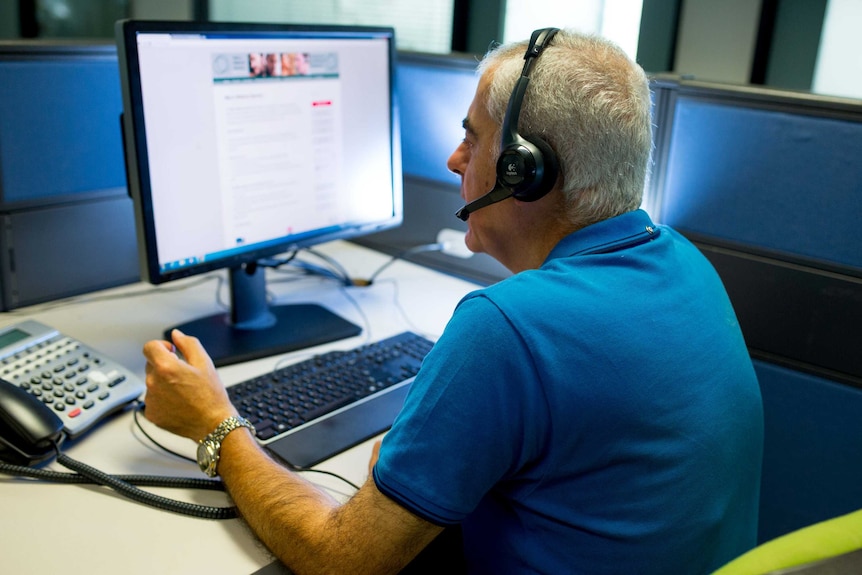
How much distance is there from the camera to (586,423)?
729 mm

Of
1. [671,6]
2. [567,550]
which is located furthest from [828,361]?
[671,6]

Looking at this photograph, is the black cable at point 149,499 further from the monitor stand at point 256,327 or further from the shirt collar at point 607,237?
the shirt collar at point 607,237

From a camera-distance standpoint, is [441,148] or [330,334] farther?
[441,148]

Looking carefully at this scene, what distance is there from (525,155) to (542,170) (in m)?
0.03

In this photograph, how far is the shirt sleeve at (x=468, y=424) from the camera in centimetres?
72

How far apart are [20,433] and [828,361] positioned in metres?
1.13

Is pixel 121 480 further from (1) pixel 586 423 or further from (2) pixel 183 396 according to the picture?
(1) pixel 586 423

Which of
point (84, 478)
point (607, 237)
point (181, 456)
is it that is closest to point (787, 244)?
point (607, 237)

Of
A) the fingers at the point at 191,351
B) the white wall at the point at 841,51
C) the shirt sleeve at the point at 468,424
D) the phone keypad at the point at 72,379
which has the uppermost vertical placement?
the white wall at the point at 841,51

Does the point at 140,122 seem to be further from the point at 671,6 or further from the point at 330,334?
the point at 671,6

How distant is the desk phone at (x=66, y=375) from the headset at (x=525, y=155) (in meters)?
0.60

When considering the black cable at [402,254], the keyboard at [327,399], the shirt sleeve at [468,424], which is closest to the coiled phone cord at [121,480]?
the keyboard at [327,399]

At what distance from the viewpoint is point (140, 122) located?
1074 mm

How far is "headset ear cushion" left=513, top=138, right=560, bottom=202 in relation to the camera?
A: 2.69 feet
